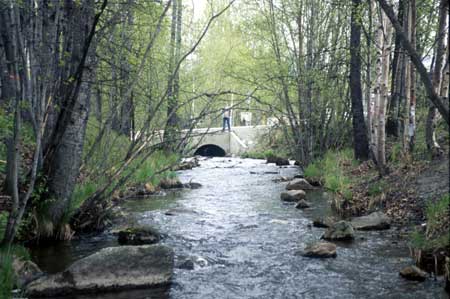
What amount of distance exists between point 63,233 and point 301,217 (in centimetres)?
435

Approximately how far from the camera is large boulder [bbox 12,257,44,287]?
442 centimetres

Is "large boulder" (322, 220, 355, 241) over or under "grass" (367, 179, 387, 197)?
under

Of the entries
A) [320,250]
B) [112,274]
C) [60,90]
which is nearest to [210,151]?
[60,90]

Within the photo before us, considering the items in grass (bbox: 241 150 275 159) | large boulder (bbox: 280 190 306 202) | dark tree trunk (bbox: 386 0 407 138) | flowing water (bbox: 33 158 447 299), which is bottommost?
flowing water (bbox: 33 158 447 299)

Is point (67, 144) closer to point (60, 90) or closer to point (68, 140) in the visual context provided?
point (68, 140)

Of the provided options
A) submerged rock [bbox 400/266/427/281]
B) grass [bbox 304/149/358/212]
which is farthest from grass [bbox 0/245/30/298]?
grass [bbox 304/149/358/212]

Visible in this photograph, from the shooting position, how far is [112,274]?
4.68 metres

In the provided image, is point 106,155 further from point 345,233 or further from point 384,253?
point 384,253

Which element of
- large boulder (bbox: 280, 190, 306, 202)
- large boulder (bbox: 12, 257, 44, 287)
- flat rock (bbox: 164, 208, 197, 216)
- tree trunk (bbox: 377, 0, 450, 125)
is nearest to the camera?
tree trunk (bbox: 377, 0, 450, 125)

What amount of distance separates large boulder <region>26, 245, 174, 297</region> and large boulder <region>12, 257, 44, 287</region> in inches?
4.4

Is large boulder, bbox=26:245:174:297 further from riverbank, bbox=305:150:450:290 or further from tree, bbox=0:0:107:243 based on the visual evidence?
riverbank, bbox=305:150:450:290

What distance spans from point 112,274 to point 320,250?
2700 mm

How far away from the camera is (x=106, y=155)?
7.55 meters

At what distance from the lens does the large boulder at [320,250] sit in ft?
18.9
